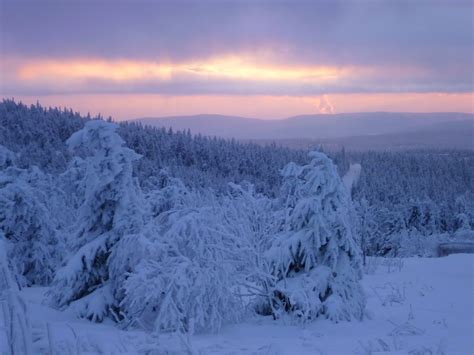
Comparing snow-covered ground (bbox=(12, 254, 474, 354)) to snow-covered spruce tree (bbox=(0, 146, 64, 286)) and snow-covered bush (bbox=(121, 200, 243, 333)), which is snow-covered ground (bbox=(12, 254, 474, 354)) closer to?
snow-covered bush (bbox=(121, 200, 243, 333))

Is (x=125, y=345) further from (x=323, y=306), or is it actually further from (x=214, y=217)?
(x=323, y=306)

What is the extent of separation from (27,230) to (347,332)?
12333 mm

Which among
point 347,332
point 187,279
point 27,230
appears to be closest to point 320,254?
point 347,332

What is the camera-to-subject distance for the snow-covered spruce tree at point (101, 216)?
1061cm

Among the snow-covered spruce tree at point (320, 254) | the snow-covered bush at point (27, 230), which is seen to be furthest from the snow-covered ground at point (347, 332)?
the snow-covered bush at point (27, 230)

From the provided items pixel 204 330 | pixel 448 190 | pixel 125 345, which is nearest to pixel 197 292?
pixel 204 330

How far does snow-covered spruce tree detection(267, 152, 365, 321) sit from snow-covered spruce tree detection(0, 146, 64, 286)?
969 cm

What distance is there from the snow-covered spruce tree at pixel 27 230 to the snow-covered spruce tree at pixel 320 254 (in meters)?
9.69

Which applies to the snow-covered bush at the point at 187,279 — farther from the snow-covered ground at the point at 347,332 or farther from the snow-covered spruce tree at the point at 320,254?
the snow-covered spruce tree at the point at 320,254

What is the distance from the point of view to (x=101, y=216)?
11.2 meters

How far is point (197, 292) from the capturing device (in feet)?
28.2

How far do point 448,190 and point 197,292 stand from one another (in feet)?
315

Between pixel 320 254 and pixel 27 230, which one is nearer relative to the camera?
pixel 320 254

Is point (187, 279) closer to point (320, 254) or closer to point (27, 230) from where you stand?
point (320, 254)
